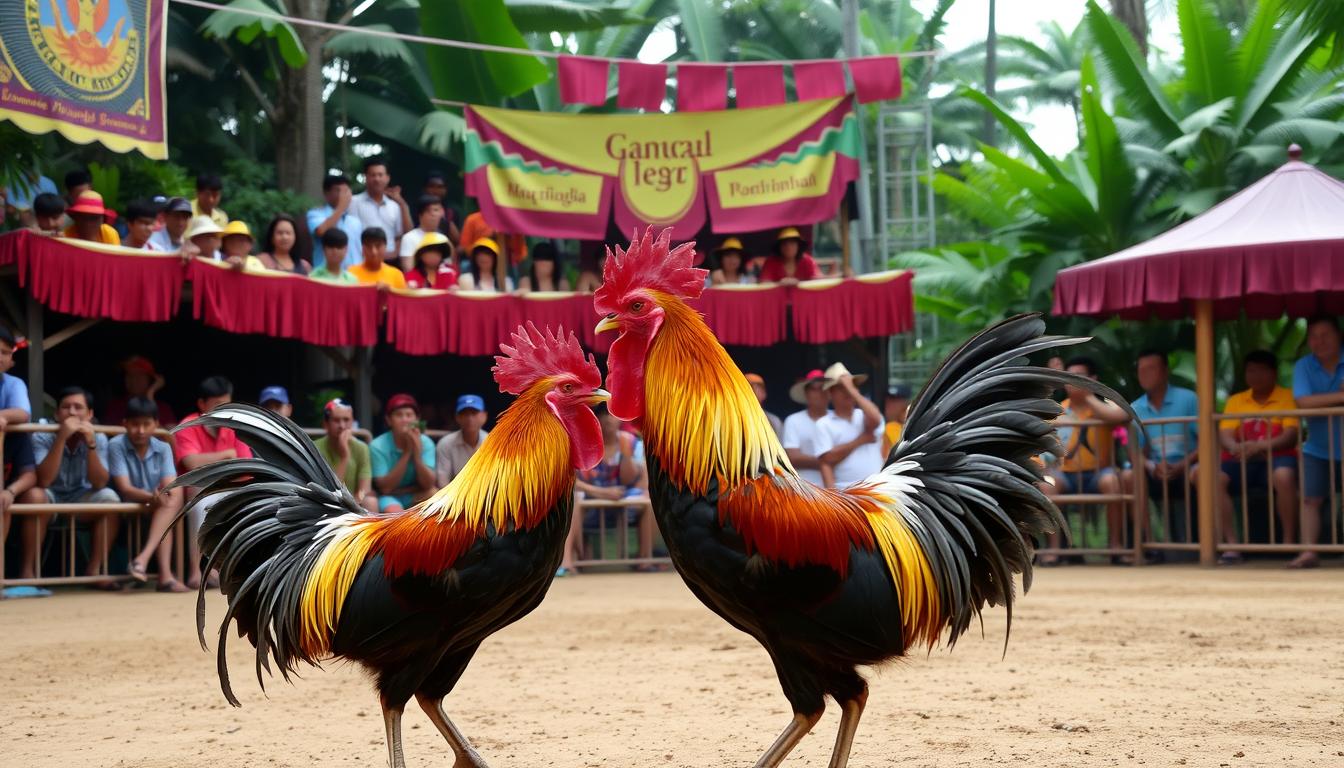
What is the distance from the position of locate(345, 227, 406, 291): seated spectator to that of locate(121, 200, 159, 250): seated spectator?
2.09m

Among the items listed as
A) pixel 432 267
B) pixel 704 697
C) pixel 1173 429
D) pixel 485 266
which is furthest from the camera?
pixel 485 266

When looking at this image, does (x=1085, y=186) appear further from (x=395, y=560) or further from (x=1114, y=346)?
(x=395, y=560)

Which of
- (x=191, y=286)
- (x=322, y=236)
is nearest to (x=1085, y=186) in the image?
(x=322, y=236)

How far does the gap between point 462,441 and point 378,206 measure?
14.6 ft

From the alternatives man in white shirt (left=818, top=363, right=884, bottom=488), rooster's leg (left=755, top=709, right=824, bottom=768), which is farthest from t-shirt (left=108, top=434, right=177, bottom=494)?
rooster's leg (left=755, top=709, right=824, bottom=768)

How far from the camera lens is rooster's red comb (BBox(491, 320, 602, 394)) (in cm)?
455

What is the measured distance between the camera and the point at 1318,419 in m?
11.7

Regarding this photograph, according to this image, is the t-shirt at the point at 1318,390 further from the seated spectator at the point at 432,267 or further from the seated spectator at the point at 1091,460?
the seated spectator at the point at 432,267

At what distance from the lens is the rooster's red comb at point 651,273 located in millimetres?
4195

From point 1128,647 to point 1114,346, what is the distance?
1003 centimetres

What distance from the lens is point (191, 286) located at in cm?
1297

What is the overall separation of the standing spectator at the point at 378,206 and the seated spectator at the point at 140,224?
2.79m

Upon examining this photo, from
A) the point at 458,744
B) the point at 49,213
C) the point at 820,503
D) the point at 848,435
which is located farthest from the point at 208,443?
the point at 820,503

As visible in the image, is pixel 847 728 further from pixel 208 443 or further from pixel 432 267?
pixel 432 267
